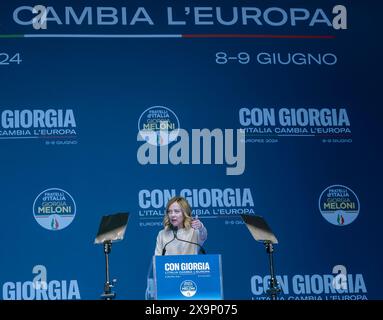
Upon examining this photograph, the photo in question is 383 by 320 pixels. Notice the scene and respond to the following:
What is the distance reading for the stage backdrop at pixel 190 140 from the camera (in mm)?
7480

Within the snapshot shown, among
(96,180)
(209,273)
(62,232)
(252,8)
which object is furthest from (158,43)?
(209,273)

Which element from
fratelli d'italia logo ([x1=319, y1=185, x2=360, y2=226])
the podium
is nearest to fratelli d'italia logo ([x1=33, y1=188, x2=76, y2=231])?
fratelli d'italia logo ([x1=319, y1=185, x2=360, y2=226])

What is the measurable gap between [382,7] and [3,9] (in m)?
4.32

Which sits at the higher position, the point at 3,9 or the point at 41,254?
the point at 3,9

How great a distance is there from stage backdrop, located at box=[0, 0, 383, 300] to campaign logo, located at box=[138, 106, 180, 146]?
0.02 meters

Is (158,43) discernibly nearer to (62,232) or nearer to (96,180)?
(96,180)

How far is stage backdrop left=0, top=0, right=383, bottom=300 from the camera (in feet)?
24.5

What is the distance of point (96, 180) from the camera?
7.57 meters

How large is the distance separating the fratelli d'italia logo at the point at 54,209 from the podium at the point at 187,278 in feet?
10.4

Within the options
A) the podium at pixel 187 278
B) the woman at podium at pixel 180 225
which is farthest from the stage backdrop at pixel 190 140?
the podium at pixel 187 278

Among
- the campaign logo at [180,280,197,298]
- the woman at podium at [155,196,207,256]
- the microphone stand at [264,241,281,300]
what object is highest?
the woman at podium at [155,196,207,256]

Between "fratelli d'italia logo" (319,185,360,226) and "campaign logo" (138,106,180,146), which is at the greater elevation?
"campaign logo" (138,106,180,146)

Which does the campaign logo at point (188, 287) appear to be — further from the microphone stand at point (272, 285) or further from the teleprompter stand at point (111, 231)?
the teleprompter stand at point (111, 231)

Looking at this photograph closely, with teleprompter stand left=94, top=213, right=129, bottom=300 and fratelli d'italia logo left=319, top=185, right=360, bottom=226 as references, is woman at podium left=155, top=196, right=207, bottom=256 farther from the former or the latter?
fratelli d'italia logo left=319, top=185, right=360, bottom=226
